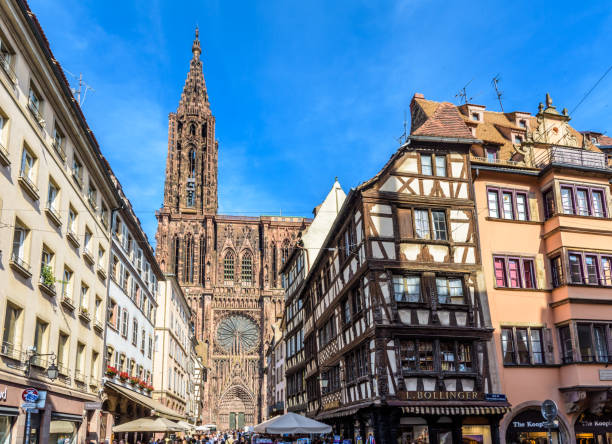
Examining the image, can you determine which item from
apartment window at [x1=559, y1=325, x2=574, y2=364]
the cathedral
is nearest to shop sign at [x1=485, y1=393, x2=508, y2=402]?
apartment window at [x1=559, y1=325, x2=574, y2=364]

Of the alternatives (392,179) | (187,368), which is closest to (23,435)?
(392,179)

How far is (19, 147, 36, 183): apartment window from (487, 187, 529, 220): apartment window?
15.8 m

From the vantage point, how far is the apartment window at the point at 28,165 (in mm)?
16873

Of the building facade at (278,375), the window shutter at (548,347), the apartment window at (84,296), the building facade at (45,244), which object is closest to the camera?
the building facade at (45,244)

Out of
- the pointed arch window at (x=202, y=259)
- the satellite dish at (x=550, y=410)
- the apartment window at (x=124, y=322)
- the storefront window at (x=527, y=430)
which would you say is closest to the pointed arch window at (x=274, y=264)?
the pointed arch window at (x=202, y=259)

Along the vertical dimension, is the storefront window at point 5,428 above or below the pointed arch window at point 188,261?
below

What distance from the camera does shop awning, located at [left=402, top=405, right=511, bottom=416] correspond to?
65.4ft

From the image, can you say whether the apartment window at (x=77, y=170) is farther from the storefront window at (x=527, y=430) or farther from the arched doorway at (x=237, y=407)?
the arched doorway at (x=237, y=407)

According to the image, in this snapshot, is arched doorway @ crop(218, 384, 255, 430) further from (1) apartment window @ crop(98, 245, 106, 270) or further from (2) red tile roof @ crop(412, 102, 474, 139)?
(2) red tile roof @ crop(412, 102, 474, 139)

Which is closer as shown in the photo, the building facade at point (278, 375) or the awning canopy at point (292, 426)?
the awning canopy at point (292, 426)

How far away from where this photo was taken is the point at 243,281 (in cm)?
8794

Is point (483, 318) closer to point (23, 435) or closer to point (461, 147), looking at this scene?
point (461, 147)

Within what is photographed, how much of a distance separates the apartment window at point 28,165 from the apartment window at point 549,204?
58.5 feet

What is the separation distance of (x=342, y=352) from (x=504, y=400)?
6.75 metres
